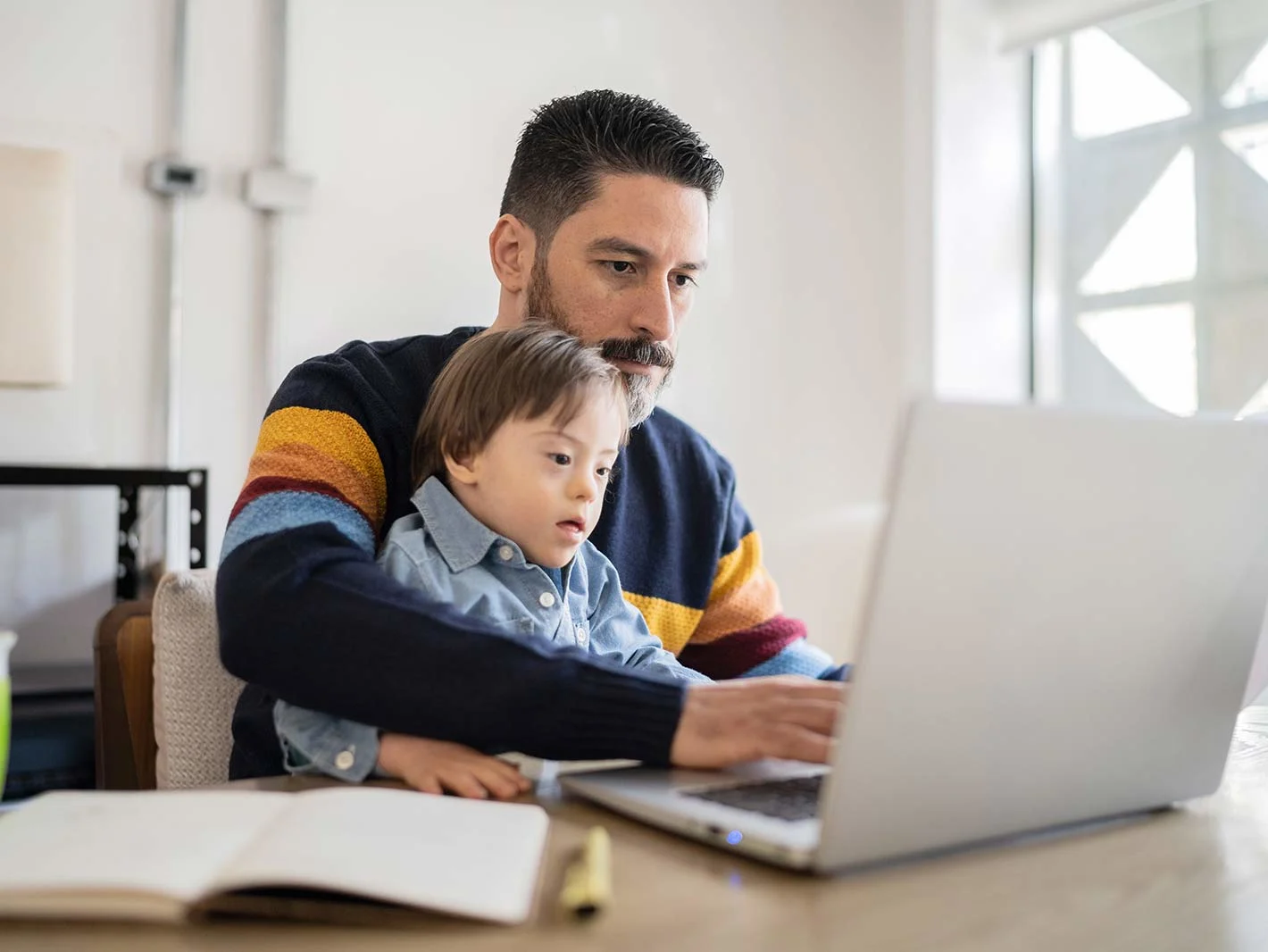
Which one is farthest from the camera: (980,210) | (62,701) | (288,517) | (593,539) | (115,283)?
(980,210)

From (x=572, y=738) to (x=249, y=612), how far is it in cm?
26

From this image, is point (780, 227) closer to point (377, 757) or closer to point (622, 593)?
point (622, 593)

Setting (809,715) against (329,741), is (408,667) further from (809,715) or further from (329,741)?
(809,715)

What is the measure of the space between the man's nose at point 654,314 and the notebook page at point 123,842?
2.77 feet

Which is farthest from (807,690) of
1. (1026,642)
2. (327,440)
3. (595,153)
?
(595,153)

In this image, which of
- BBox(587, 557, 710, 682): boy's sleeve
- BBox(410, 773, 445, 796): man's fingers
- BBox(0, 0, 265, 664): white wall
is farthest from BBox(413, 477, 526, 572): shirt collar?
BBox(0, 0, 265, 664): white wall

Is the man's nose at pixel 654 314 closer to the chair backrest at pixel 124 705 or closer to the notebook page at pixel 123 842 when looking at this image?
the chair backrest at pixel 124 705

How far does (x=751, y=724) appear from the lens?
28.2 inches

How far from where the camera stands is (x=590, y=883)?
0.48m

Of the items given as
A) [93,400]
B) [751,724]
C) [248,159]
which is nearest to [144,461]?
[93,400]

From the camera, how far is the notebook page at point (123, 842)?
18.6 inches

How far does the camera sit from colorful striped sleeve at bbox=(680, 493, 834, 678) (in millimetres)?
1363

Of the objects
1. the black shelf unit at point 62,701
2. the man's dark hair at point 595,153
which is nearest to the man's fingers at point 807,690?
the man's dark hair at point 595,153

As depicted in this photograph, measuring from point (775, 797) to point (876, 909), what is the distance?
5.8 inches
